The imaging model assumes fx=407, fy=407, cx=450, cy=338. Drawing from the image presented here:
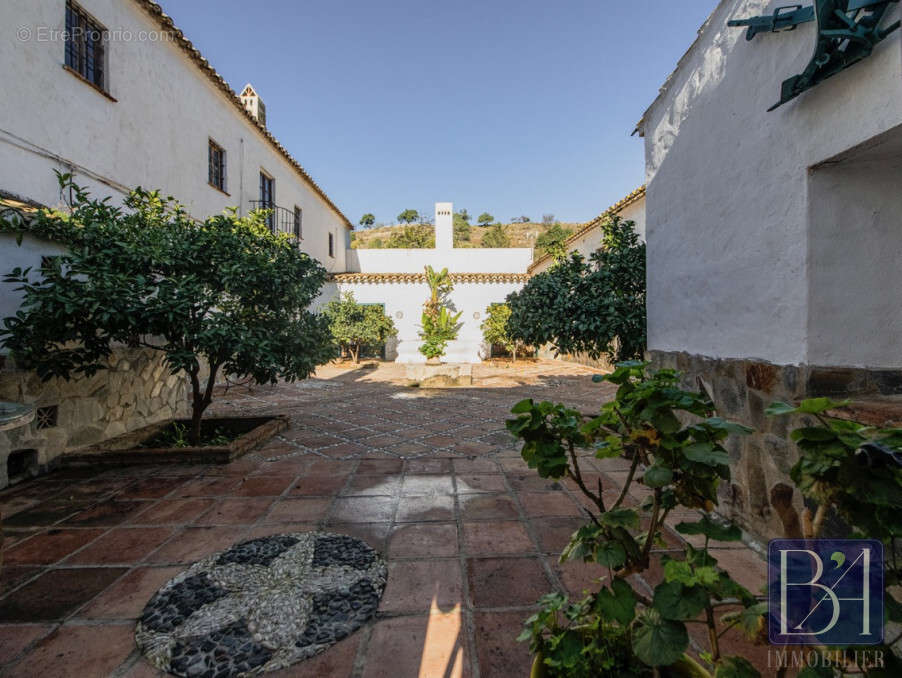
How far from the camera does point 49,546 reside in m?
2.46

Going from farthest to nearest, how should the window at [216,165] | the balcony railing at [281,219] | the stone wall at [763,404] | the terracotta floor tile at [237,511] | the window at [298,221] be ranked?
1. the window at [298,221]
2. the balcony railing at [281,219]
3. the window at [216,165]
4. the terracotta floor tile at [237,511]
5. the stone wall at [763,404]

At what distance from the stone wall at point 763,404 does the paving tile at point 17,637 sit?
331 centimetres

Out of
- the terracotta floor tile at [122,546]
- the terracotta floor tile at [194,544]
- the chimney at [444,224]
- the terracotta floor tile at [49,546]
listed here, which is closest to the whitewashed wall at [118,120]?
the terracotta floor tile at [49,546]

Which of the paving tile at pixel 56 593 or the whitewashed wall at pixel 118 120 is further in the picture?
the whitewashed wall at pixel 118 120

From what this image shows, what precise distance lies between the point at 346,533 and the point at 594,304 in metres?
3.08

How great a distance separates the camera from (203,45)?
27.4ft

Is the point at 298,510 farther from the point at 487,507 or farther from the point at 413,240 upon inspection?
the point at 413,240

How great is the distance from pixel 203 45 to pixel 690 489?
36.9ft

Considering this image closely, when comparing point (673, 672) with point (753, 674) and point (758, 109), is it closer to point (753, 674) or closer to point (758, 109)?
point (753, 674)

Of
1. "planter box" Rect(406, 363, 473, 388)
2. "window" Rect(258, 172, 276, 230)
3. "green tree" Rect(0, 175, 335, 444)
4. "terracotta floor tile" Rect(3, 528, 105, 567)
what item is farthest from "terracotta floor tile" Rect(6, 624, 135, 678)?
"window" Rect(258, 172, 276, 230)

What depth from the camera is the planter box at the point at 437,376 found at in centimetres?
927

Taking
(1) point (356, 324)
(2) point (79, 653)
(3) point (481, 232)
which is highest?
Result: (3) point (481, 232)

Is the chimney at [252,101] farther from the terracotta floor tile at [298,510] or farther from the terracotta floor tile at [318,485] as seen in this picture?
the terracotta floor tile at [298,510]

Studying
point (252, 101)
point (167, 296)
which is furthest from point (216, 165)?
point (167, 296)
